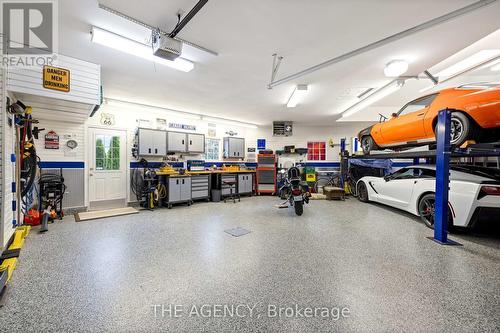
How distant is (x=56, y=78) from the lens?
3.38 m

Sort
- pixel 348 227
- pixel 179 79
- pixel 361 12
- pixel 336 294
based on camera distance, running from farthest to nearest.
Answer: pixel 179 79, pixel 348 227, pixel 361 12, pixel 336 294

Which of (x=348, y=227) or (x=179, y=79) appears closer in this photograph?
(x=348, y=227)

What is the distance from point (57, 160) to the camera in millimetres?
4918

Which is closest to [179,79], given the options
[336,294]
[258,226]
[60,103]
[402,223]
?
[60,103]

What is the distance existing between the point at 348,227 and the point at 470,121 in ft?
8.13

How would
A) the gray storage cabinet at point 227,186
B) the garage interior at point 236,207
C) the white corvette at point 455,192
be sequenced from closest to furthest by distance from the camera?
the garage interior at point 236,207
the white corvette at point 455,192
the gray storage cabinet at point 227,186

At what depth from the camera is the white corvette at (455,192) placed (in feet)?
9.65

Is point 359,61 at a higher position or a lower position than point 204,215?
higher

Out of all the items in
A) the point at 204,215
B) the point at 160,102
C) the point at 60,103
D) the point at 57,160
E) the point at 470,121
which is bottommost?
the point at 204,215

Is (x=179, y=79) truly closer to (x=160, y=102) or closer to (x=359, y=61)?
(x=160, y=102)

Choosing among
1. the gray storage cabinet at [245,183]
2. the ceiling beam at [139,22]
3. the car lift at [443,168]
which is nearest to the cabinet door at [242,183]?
the gray storage cabinet at [245,183]

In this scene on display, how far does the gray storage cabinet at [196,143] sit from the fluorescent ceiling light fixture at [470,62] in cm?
649

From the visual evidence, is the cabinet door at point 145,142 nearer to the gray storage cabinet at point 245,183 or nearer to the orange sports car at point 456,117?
the gray storage cabinet at point 245,183

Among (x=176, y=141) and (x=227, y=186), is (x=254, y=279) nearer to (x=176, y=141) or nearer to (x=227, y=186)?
(x=227, y=186)
